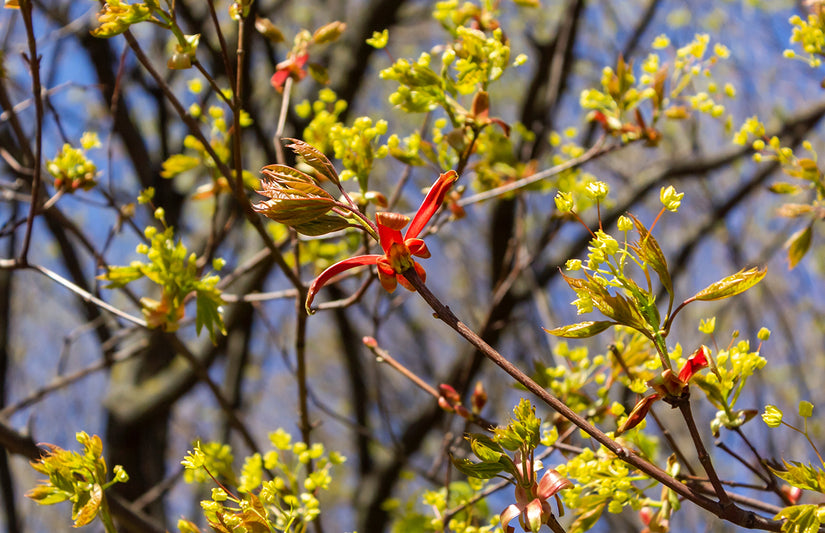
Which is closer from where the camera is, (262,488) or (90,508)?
(90,508)

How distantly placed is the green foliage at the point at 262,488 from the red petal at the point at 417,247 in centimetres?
32

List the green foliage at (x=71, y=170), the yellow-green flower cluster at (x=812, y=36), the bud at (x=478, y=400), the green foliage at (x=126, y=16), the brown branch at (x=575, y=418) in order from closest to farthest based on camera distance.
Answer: the brown branch at (x=575, y=418), the green foliage at (x=126, y=16), the yellow-green flower cluster at (x=812, y=36), the bud at (x=478, y=400), the green foliage at (x=71, y=170)

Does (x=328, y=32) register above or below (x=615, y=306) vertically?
above

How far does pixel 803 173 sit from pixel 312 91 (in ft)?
7.70

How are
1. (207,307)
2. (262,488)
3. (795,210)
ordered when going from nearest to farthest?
1. (262,488)
2. (207,307)
3. (795,210)

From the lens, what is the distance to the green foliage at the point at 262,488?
2.37ft

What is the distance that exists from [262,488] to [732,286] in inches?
25.1

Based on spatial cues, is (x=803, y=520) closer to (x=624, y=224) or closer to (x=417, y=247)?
(x=624, y=224)

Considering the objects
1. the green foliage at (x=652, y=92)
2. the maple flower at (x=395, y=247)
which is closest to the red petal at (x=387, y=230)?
the maple flower at (x=395, y=247)

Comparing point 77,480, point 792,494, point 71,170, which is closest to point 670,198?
point 792,494

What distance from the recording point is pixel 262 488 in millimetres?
913

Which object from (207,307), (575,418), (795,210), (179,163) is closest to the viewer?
(575,418)

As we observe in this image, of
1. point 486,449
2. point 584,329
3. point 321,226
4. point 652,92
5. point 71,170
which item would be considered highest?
point 652,92

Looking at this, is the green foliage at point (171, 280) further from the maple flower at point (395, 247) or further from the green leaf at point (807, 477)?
the green leaf at point (807, 477)
